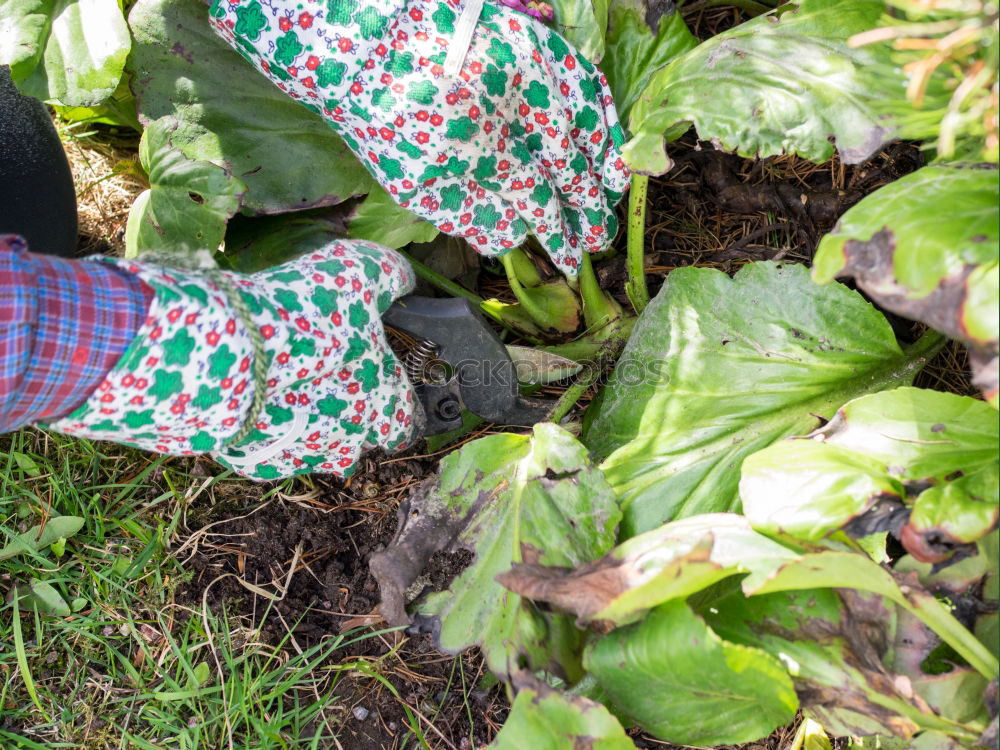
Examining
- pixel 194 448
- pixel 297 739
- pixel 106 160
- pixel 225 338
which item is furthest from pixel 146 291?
pixel 106 160

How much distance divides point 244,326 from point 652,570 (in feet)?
1.97

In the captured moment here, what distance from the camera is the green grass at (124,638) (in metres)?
1.57

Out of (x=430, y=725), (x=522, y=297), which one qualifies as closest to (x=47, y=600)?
(x=430, y=725)

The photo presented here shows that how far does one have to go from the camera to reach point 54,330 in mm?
920

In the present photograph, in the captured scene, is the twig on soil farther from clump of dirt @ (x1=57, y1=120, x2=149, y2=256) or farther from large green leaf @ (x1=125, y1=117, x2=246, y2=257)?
clump of dirt @ (x1=57, y1=120, x2=149, y2=256)

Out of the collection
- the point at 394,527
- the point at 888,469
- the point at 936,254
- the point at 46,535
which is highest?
the point at 936,254

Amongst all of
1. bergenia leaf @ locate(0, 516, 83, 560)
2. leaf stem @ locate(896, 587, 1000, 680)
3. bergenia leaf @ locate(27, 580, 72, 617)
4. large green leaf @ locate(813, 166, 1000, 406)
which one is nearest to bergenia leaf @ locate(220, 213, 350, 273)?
bergenia leaf @ locate(0, 516, 83, 560)

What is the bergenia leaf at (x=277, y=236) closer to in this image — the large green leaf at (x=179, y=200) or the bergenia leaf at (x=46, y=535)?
the large green leaf at (x=179, y=200)

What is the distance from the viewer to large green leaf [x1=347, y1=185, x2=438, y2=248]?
5.24 ft

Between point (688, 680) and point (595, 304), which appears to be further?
point (595, 304)

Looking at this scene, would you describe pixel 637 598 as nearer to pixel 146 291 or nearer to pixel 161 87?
pixel 146 291

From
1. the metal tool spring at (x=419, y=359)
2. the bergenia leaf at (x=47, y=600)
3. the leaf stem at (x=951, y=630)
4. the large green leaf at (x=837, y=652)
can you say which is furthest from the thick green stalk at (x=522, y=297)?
the bergenia leaf at (x=47, y=600)

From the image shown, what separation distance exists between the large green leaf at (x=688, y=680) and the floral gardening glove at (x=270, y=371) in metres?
0.51

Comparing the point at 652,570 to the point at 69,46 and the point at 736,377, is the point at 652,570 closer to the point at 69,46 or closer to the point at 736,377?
the point at 736,377
